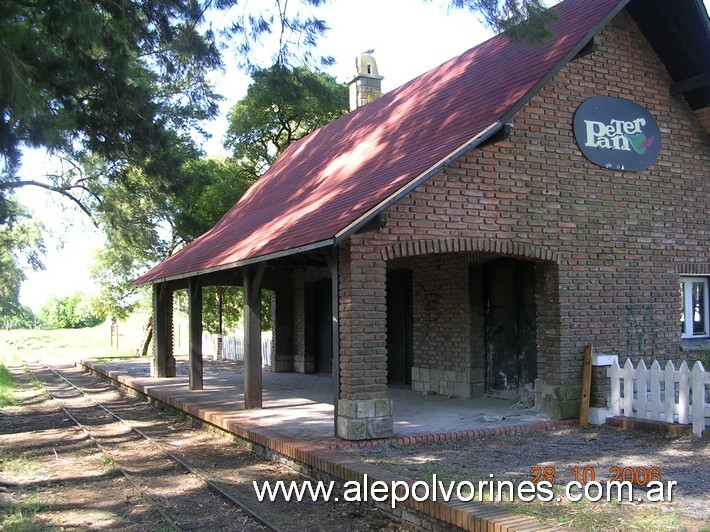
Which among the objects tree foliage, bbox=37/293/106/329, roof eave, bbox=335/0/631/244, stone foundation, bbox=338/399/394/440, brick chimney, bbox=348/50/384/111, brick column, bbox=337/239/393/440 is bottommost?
tree foliage, bbox=37/293/106/329

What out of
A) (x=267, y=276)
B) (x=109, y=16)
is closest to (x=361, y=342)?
(x=109, y=16)

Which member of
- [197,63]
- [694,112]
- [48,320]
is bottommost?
[48,320]

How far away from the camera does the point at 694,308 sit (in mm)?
11852

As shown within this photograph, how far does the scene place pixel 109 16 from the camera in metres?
10.5

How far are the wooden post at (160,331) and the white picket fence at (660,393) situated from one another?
1152cm

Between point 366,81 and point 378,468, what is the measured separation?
14.4 meters

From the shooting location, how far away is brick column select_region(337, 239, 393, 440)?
8648mm

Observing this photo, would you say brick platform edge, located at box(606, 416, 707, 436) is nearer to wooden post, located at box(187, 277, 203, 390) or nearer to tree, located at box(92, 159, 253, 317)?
wooden post, located at box(187, 277, 203, 390)

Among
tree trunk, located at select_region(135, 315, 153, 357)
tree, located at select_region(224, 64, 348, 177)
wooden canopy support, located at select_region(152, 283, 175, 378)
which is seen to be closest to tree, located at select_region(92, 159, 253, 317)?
tree, located at select_region(224, 64, 348, 177)

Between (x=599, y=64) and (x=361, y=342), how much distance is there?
19.0 ft

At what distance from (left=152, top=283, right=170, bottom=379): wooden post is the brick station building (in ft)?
15.5

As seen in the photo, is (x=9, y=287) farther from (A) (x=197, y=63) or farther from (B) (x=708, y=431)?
(B) (x=708, y=431)

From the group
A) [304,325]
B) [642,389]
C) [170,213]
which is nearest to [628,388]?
[642,389]
